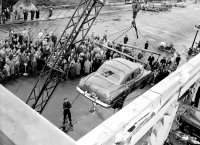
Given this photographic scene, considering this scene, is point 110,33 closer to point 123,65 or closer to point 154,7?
point 123,65

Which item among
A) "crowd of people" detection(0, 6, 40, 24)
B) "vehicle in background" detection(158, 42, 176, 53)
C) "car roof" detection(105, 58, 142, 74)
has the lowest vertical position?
"vehicle in background" detection(158, 42, 176, 53)

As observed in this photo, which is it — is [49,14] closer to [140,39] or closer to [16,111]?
[140,39]

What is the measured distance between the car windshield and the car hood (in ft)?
0.78

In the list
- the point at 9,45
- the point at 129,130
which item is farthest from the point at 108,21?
the point at 129,130

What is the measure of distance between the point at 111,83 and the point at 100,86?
0.70m

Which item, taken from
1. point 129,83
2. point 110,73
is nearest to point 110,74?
point 110,73

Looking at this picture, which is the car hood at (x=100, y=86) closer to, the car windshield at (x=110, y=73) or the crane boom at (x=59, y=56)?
the car windshield at (x=110, y=73)

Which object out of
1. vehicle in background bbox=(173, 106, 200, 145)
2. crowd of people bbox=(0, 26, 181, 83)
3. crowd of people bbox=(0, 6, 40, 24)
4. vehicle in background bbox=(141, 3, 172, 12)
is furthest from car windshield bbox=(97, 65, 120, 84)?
vehicle in background bbox=(141, 3, 172, 12)

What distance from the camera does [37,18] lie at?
2819 centimetres

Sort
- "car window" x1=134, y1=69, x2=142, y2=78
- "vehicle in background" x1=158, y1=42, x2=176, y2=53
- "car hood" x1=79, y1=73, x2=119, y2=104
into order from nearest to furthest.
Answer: "car hood" x1=79, y1=73, x2=119, y2=104
"car window" x1=134, y1=69, x2=142, y2=78
"vehicle in background" x1=158, y1=42, x2=176, y2=53

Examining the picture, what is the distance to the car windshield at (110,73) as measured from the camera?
41.2ft

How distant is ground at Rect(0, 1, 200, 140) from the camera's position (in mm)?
12211

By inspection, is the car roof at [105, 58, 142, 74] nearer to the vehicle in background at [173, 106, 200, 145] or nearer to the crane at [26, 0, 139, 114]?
the crane at [26, 0, 139, 114]

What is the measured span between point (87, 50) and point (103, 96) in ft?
22.6
